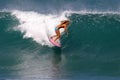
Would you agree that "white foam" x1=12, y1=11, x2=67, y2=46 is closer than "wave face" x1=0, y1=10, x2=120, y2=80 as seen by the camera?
No

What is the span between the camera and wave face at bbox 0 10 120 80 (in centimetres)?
2477

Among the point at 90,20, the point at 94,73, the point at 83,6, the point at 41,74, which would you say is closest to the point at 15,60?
the point at 41,74

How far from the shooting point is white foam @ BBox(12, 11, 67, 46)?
1120 inches

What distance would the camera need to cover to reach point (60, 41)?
27.5 m

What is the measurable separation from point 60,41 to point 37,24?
270 centimetres

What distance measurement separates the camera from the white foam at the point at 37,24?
93.3 ft

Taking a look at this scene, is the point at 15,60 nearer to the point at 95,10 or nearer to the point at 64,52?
the point at 64,52

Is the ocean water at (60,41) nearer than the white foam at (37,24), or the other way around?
the ocean water at (60,41)

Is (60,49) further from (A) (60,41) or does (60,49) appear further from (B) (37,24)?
(B) (37,24)

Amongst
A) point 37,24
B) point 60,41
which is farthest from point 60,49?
point 37,24

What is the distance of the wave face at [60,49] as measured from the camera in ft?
81.3

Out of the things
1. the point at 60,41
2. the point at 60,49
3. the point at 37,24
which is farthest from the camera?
the point at 37,24

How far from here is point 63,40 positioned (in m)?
27.8

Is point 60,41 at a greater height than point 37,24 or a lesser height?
lesser
